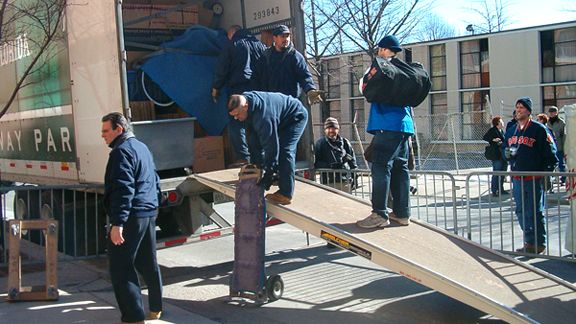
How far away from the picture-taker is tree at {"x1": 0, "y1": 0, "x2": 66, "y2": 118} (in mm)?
7879

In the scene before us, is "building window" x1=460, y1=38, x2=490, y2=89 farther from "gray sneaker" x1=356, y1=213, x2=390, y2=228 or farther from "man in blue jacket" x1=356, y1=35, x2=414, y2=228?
"gray sneaker" x1=356, y1=213, x2=390, y2=228

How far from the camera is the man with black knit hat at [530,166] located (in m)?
7.71

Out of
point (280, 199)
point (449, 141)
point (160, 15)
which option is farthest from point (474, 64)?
point (280, 199)

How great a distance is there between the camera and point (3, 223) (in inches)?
320

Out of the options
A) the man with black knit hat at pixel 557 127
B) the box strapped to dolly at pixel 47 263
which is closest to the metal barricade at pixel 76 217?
the box strapped to dolly at pixel 47 263

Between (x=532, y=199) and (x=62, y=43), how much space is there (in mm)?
5782

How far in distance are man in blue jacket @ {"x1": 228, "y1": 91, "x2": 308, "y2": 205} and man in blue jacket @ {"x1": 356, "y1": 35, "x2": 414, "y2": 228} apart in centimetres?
77

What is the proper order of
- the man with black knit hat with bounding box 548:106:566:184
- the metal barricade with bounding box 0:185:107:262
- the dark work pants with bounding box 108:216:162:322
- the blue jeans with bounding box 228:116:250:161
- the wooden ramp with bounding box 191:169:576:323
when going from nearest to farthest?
the wooden ramp with bounding box 191:169:576:323, the dark work pants with bounding box 108:216:162:322, the blue jeans with bounding box 228:116:250:161, the metal barricade with bounding box 0:185:107:262, the man with black knit hat with bounding box 548:106:566:184

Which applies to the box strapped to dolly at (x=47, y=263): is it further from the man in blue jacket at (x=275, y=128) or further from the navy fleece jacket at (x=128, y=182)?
the man in blue jacket at (x=275, y=128)

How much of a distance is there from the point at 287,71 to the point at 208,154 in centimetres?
161

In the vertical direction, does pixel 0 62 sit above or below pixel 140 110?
above

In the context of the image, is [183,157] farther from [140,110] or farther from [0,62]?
[0,62]

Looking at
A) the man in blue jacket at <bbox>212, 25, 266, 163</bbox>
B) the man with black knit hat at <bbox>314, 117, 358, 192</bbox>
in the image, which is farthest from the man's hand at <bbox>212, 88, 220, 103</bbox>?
the man with black knit hat at <bbox>314, 117, 358, 192</bbox>

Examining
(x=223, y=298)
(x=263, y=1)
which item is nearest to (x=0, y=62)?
(x=263, y=1)
